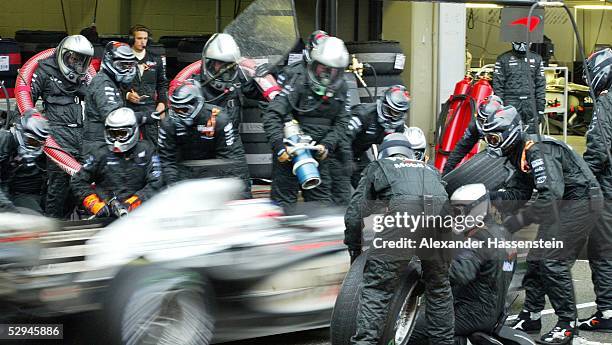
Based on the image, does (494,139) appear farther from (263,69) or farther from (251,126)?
Answer: (251,126)

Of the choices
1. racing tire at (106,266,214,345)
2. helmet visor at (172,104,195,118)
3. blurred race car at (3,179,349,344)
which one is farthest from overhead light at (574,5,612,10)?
racing tire at (106,266,214,345)

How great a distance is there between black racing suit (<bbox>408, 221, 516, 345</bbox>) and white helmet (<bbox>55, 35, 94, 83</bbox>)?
4.87 meters

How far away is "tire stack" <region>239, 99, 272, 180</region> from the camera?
12.7m

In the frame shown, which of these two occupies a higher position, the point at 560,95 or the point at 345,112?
the point at 345,112

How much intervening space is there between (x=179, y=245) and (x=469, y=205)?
1755mm

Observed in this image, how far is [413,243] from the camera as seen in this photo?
6.76 m

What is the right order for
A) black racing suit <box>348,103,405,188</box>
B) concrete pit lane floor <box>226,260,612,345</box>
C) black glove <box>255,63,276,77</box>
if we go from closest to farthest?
1. concrete pit lane floor <box>226,260,612,345</box>
2. black glove <box>255,63,276,77</box>
3. black racing suit <box>348,103,405,188</box>

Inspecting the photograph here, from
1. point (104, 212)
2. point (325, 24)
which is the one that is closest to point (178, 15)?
point (325, 24)

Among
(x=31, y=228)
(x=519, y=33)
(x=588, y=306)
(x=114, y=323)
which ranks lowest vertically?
(x=588, y=306)

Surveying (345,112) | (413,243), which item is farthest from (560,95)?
(413,243)

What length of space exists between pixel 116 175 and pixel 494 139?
9.46 feet

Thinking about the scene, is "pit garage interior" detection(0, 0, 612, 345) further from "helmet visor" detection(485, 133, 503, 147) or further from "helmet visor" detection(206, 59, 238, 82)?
"helmet visor" detection(485, 133, 503, 147)

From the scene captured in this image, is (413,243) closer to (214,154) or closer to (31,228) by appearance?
(31,228)

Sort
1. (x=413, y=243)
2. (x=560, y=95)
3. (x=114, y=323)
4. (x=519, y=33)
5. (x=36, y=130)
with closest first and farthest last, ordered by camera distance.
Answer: (x=114, y=323) → (x=413, y=243) → (x=519, y=33) → (x=36, y=130) → (x=560, y=95)
